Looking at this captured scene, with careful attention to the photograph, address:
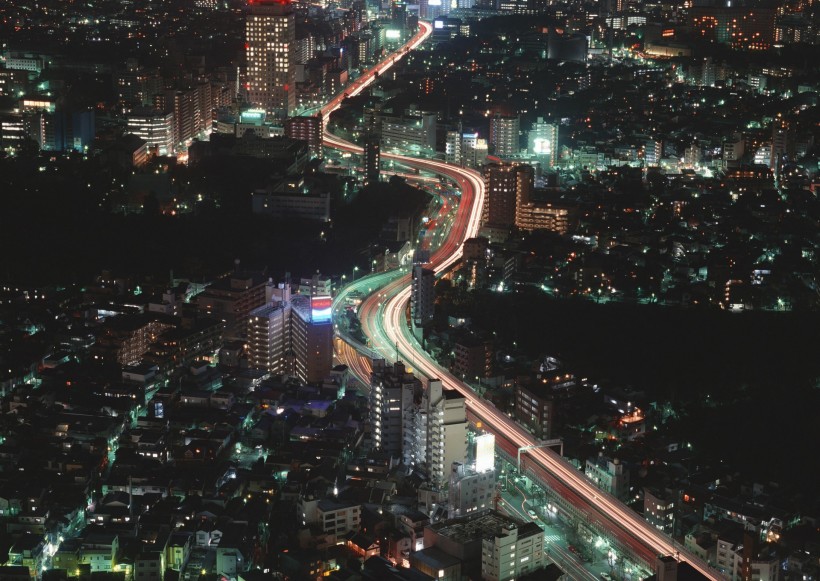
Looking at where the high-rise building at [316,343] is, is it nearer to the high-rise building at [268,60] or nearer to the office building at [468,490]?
the office building at [468,490]

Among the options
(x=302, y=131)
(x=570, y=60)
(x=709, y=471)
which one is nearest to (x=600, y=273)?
(x=709, y=471)

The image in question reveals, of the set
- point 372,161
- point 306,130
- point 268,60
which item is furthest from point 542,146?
point 268,60

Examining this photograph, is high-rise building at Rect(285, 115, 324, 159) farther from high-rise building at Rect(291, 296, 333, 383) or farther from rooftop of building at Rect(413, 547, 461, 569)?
rooftop of building at Rect(413, 547, 461, 569)

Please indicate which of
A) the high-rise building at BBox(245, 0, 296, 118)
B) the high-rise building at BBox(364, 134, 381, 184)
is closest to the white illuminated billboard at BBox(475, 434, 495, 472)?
the high-rise building at BBox(364, 134, 381, 184)

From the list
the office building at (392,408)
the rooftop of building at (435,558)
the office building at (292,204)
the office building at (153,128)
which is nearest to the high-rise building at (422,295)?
the office building at (392,408)

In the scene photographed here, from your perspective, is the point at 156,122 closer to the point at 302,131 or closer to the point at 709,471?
the point at 302,131
